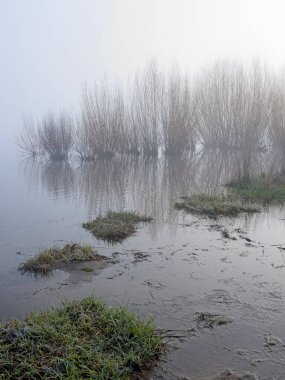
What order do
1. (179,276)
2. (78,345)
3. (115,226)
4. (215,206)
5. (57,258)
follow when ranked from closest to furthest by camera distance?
1. (78,345)
2. (179,276)
3. (57,258)
4. (115,226)
5. (215,206)

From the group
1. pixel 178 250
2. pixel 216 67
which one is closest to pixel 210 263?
pixel 178 250

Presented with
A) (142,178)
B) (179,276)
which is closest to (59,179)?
(142,178)

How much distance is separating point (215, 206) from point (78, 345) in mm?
6620

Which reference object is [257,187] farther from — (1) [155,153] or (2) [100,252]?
(1) [155,153]

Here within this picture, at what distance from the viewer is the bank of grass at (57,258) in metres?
6.20

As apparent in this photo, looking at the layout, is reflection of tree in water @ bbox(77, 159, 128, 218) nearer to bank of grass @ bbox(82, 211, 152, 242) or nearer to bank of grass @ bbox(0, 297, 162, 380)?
bank of grass @ bbox(82, 211, 152, 242)

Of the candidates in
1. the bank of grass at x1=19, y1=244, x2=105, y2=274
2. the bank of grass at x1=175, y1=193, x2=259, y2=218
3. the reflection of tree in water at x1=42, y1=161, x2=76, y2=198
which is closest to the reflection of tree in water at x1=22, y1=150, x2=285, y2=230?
the reflection of tree in water at x1=42, y1=161, x2=76, y2=198

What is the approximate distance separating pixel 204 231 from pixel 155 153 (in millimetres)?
20031

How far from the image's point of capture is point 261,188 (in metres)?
11.5

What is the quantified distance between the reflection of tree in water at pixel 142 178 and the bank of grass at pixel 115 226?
1.82ft

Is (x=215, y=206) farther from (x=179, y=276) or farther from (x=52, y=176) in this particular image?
(x=52, y=176)

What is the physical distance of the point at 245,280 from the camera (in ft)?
18.2

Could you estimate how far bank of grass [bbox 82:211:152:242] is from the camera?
7895 millimetres

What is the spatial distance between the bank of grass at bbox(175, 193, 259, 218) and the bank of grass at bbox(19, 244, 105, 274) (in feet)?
12.0
